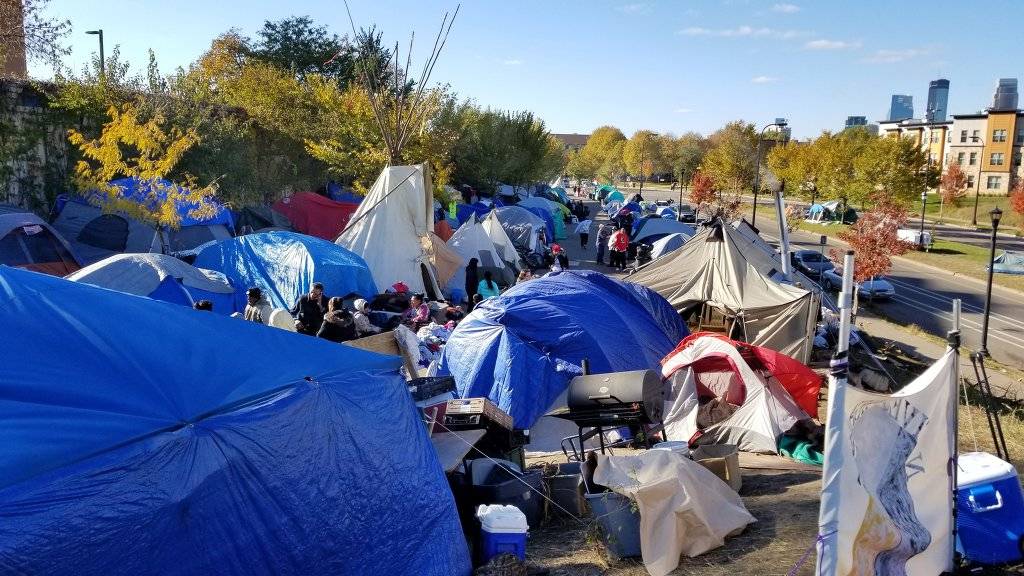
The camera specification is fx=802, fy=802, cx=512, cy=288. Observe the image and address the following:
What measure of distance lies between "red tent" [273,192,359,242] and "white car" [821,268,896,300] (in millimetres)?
16874

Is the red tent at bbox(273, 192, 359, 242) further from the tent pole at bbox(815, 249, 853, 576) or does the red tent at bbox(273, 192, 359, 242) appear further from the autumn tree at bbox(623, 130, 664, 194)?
the autumn tree at bbox(623, 130, 664, 194)

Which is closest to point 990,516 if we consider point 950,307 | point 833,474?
point 833,474

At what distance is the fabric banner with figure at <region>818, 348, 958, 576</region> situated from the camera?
4977 mm

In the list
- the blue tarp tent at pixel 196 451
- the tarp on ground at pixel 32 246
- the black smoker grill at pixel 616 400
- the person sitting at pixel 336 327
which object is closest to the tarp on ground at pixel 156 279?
the person sitting at pixel 336 327

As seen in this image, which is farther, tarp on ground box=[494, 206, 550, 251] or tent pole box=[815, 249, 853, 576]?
tarp on ground box=[494, 206, 550, 251]

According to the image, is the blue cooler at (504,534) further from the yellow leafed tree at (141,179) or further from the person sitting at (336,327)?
the yellow leafed tree at (141,179)

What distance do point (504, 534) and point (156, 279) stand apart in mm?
8765

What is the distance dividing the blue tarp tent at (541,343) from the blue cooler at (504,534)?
4.17m

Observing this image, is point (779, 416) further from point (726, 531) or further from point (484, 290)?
point (484, 290)

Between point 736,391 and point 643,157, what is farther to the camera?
point 643,157

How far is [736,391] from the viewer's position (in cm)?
1055

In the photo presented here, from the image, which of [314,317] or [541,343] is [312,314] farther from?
[541,343]

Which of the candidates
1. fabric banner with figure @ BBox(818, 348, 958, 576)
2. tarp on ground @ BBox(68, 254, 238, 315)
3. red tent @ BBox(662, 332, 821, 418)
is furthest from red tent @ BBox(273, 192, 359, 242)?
fabric banner with figure @ BBox(818, 348, 958, 576)

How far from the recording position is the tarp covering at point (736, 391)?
33.2 ft
